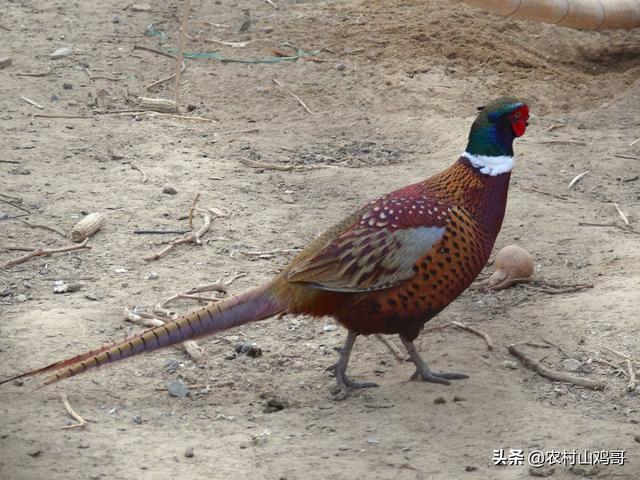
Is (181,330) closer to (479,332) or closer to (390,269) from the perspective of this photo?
(390,269)

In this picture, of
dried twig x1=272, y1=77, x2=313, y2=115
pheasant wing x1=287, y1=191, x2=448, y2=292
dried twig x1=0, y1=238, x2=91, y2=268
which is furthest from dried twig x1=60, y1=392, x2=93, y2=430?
dried twig x1=272, y1=77, x2=313, y2=115

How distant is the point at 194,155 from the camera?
19.0 feet

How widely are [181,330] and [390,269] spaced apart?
30.1 inches

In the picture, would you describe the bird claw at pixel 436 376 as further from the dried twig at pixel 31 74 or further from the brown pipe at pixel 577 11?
the dried twig at pixel 31 74

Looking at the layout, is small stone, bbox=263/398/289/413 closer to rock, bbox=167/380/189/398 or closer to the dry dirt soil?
the dry dirt soil

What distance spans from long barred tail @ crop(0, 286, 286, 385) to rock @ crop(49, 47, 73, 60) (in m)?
3.95

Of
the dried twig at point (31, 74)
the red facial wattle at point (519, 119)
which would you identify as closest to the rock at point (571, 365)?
the red facial wattle at point (519, 119)

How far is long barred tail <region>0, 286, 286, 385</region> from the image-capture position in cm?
337

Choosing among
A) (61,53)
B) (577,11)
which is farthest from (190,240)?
(577,11)

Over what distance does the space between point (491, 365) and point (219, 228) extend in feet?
5.59

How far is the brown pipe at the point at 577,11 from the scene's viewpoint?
6.64 meters

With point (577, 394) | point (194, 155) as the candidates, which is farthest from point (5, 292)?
point (577, 394)

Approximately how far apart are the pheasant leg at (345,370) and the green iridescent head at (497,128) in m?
0.85

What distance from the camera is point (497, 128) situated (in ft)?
12.5
